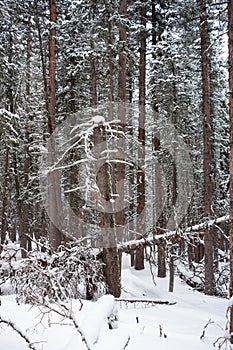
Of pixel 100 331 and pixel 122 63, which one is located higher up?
pixel 122 63

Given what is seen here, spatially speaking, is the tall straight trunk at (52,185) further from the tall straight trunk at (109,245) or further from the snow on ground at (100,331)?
the snow on ground at (100,331)

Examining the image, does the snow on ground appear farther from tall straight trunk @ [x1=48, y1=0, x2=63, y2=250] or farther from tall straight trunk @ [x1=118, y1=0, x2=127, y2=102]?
tall straight trunk @ [x1=118, y1=0, x2=127, y2=102]

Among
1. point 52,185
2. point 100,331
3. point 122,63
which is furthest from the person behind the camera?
point 52,185

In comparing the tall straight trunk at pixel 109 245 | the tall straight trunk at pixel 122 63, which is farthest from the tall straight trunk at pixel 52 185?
the tall straight trunk at pixel 109 245

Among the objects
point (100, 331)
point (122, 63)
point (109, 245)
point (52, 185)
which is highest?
point (122, 63)

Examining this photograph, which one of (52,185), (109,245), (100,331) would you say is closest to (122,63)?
(52,185)

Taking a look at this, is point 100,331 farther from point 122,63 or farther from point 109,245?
point 122,63

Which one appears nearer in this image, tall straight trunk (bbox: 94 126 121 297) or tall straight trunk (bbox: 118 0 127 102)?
tall straight trunk (bbox: 94 126 121 297)

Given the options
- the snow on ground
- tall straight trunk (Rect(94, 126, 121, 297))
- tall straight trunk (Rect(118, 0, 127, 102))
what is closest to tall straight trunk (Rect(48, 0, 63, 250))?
tall straight trunk (Rect(118, 0, 127, 102))

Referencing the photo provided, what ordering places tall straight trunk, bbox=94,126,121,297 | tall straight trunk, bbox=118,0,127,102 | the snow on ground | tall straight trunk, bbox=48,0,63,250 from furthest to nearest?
tall straight trunk, bbox=48,0,63,250 < tall straight trunk, bbox=118,0,127,102 < tall straight trunk, bbox=94,126,121,297 < the snow on ground

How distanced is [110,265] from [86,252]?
85 centimetres

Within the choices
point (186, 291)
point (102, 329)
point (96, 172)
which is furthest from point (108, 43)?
point (186, 291)

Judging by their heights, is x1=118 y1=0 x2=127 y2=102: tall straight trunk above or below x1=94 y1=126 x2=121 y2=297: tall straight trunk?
above

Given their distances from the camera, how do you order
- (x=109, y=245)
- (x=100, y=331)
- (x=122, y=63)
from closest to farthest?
(x=100, y=331) < (x=109, y=245) < (x=122, y=63)
